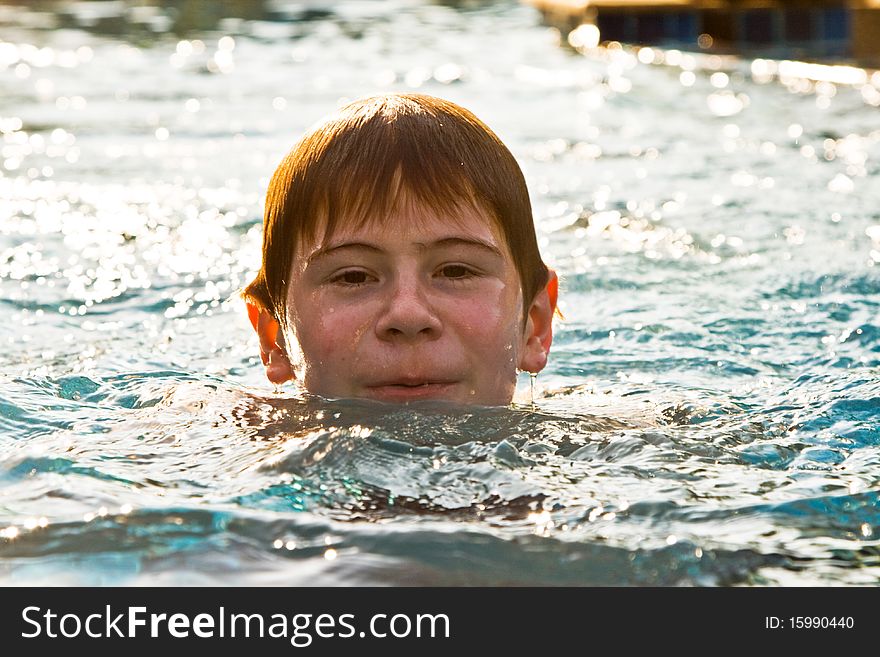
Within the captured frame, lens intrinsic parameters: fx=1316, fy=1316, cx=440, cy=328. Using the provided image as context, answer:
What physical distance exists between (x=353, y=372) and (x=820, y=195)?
4.54 m

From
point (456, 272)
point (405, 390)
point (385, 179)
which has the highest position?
point (385, 179)

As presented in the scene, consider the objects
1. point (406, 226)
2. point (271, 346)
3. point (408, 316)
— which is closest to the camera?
point (408, 316)

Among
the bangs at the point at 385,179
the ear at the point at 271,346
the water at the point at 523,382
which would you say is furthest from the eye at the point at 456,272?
the ear at the point at 271,346

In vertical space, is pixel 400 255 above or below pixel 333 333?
above

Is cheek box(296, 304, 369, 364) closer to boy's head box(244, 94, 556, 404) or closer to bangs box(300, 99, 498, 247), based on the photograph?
boy's head box(244, 94, 556, 404)

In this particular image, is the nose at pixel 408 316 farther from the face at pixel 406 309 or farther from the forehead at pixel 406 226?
the forehead at pixel 406 226

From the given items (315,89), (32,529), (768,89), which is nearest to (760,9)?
(768,89)

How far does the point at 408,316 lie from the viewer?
122 inches

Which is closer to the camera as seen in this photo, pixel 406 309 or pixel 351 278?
pixel 406 309

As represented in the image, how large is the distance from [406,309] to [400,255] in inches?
6.3

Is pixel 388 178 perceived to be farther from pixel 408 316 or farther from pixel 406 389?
pixel 406 389

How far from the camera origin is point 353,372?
323cm

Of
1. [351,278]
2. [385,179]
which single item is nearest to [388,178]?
[385,179]

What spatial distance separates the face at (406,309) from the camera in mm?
3182
